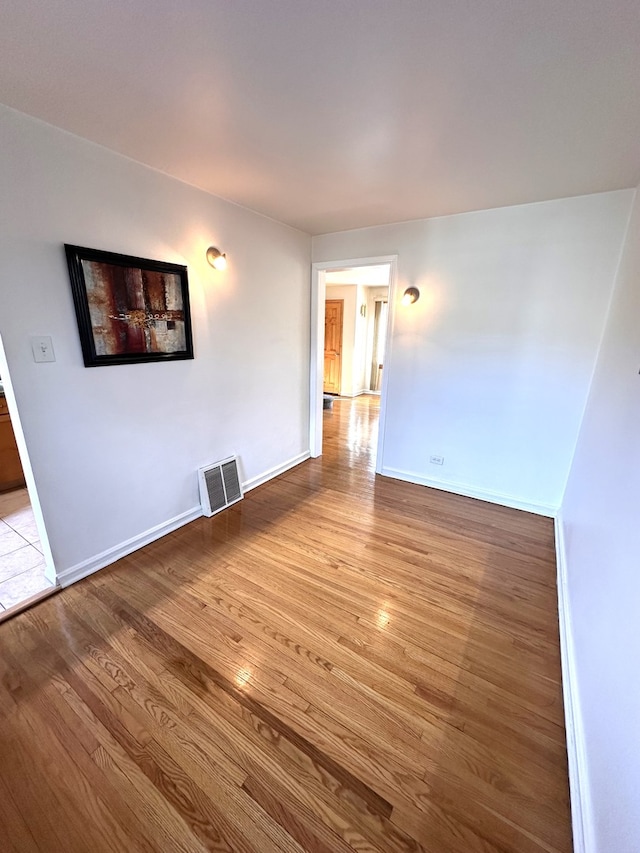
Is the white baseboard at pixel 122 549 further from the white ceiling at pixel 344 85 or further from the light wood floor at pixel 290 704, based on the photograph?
the white ceiling at pixel 344 85

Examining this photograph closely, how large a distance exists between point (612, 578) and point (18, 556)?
10.7 feet

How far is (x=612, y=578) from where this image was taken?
1.25 m

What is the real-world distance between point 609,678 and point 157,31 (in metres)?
2.57

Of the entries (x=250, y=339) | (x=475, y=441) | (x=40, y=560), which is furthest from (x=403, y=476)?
(x=40, y=560)

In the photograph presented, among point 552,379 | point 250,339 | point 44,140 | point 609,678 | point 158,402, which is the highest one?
point 44,140

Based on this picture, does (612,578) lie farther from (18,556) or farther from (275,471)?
(18,556)

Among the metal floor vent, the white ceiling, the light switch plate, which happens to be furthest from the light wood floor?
the white ceiling

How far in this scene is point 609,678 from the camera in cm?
108

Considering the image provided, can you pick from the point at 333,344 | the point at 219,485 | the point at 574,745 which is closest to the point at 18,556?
the point at 219,485

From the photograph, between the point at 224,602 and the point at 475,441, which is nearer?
the point at 224,602

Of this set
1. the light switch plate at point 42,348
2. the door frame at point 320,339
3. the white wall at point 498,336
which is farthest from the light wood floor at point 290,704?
the door frame at point 320,339

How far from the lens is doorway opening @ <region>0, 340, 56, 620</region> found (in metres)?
1.77

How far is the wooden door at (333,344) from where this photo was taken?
7.32m

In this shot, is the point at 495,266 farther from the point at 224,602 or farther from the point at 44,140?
the point at 224,602
